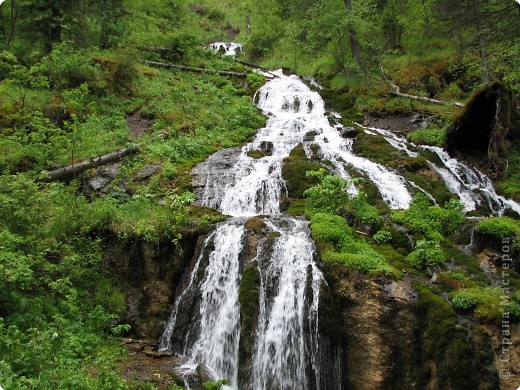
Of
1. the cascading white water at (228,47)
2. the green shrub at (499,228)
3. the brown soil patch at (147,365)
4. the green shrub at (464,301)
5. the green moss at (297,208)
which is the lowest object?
the brown soil patch at (147,365)

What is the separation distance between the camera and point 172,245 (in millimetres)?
10398

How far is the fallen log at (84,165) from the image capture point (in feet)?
39.6

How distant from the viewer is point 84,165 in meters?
12.8

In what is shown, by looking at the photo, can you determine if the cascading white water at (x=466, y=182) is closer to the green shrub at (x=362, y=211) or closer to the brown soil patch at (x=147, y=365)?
the green shrub at (x=362, y=211)

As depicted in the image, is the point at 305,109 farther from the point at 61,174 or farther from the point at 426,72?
the point at 61,174

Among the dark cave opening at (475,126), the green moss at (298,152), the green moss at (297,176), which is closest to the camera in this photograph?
the green moss at (297,176)

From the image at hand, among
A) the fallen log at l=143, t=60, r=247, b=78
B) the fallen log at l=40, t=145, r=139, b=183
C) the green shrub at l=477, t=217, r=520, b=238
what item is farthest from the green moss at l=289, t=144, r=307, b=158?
the fallen log at l=143, t=60, r=247, b=78

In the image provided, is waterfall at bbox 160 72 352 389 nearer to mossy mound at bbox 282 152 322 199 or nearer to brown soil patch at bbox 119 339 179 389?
brown soil patch at bbox 119 339 179 389

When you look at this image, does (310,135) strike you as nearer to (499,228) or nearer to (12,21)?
(499,228)

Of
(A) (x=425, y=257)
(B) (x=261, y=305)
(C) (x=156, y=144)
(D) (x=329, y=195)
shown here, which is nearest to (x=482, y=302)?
(A) (x=425, y=257)

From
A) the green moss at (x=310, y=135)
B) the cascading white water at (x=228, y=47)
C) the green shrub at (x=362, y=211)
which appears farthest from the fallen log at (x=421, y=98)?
the cascading white water at (x=228, y=47)

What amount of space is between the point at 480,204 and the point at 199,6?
39.5m

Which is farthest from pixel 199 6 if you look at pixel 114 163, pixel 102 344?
pixel 102 344

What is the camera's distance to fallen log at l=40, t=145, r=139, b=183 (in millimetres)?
12077
